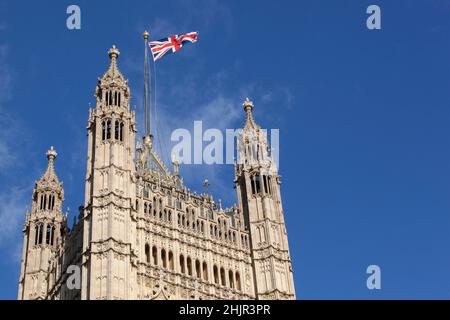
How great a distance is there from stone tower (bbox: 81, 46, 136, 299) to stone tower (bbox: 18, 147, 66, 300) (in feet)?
21.2

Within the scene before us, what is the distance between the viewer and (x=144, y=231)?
50.3m

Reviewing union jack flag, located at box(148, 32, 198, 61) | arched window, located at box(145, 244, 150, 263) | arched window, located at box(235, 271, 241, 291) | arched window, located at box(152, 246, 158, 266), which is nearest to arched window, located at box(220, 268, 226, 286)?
arched window, located at box(235, 271, 241, 291)

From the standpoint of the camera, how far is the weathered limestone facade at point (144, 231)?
156 feet

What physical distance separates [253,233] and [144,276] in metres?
9.63

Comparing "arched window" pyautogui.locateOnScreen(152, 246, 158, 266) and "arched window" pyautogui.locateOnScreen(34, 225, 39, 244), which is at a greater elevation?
"arched window" pyautogui.locateOnScreen(34, 225, 39, 244)

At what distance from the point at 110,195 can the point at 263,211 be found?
463 inches

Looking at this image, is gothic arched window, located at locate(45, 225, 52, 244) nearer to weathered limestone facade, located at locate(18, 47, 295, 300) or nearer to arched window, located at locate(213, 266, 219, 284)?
weathered limestone facade, located at locate(18, 47, 295, 300)

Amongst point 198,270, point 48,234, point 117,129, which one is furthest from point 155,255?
point 48,234

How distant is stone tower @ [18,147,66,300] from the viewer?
54.0 metres

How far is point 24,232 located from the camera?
57.3m

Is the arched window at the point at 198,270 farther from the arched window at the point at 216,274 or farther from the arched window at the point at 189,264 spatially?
the arched window at the point at 216,274

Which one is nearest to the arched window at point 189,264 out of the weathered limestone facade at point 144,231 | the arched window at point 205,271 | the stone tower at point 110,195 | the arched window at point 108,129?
A: the weathered limestone facade at point 144,231
